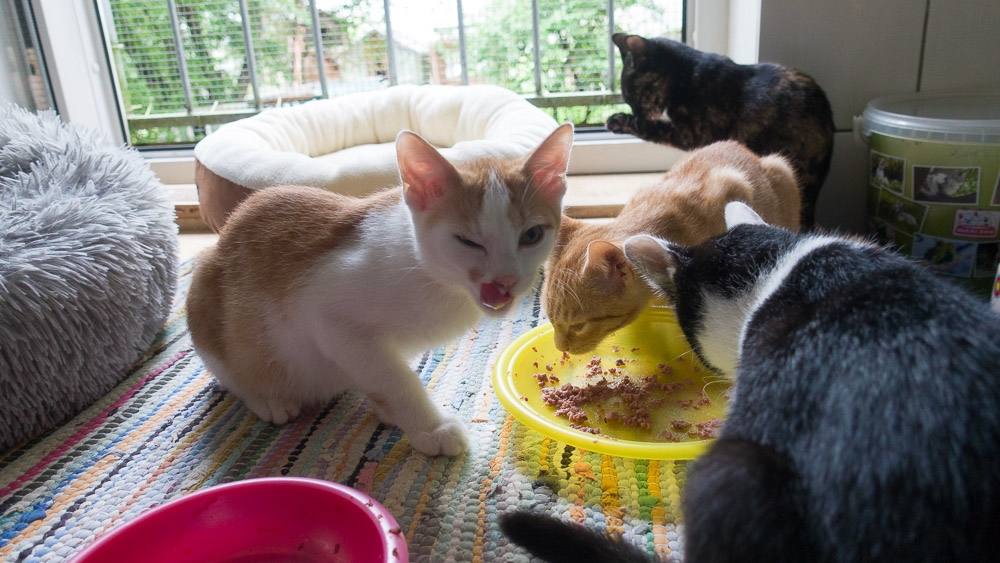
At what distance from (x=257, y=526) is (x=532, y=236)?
1.85 feet

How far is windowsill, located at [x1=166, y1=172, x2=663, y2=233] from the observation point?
6.94 ft

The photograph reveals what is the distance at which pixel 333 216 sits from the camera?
1148mm

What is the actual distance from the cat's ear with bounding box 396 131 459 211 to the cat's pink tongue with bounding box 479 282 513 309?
0.16m

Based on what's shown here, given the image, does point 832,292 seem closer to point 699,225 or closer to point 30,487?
point 699,225

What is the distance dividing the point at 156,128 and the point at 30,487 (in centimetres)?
210

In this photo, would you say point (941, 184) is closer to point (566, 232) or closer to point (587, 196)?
point (566, 232)

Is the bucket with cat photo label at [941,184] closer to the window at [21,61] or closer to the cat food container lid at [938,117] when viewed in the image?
the cat food container lid at [938,117]

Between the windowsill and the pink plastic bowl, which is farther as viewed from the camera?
the windowsill

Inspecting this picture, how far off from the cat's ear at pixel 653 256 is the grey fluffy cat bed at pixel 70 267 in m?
0.99

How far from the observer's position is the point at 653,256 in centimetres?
101

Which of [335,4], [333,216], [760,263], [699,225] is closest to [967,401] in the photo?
[760,263]

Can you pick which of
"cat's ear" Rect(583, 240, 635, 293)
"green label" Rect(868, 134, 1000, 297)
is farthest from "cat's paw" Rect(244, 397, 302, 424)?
"green label" Rect(868, 134, 1000, 297)

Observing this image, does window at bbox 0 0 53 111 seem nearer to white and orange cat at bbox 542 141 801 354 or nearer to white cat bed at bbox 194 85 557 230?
white cat bed at bbox 194 85 557 230

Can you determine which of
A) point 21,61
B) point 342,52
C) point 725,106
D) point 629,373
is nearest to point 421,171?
point 629,373
